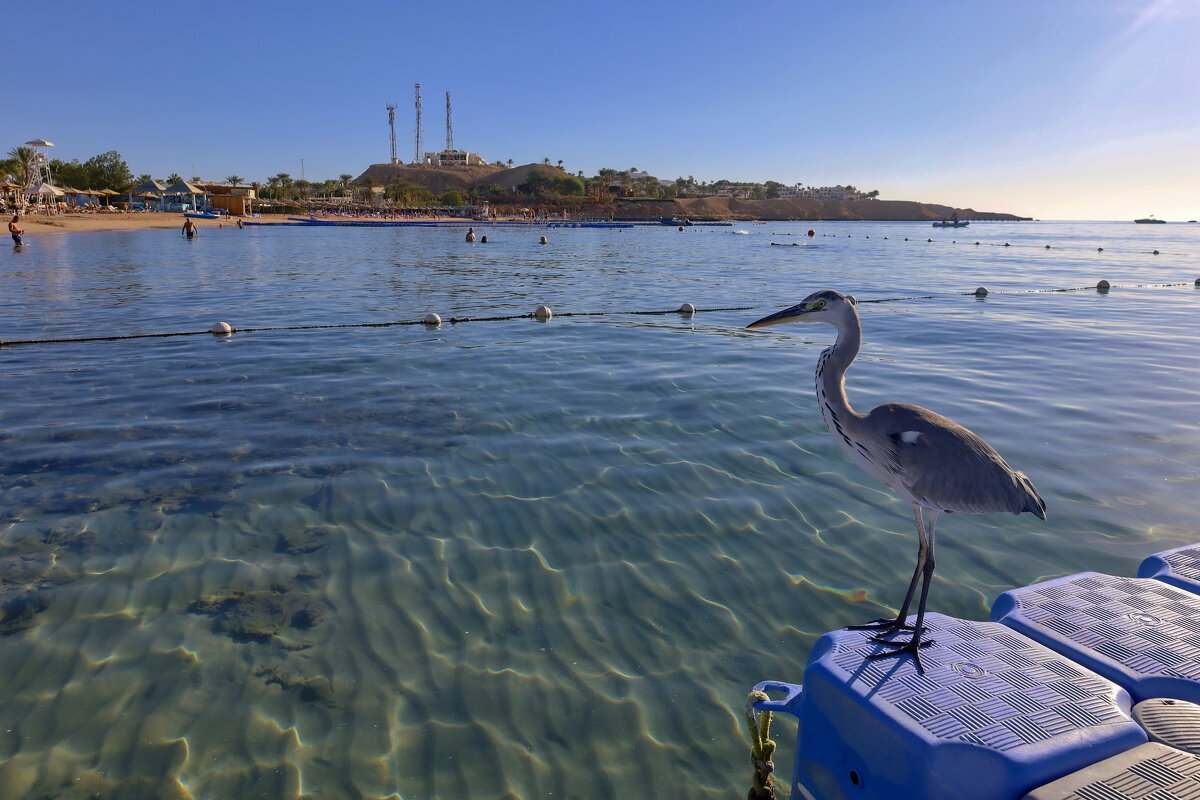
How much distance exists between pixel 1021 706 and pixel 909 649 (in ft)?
1.86

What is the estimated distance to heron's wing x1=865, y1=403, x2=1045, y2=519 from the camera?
348 centimetres

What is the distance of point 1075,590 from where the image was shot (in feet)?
11.9

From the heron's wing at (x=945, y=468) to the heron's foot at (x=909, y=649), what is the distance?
71cm

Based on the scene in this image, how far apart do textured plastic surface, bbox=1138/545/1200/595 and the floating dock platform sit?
24 cm

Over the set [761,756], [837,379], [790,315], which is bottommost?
[761,756]

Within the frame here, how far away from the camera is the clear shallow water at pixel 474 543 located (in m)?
4.02

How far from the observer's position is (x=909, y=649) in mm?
3156

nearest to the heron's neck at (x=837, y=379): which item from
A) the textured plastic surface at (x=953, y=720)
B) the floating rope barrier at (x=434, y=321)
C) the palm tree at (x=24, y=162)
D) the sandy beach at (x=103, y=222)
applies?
the textured plastic surface at (x=953, y=720)

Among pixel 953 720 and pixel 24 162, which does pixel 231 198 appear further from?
pixel 953 720

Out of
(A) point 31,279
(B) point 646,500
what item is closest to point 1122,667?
(B) point 646,500

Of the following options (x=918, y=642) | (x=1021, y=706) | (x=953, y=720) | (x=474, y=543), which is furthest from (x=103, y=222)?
(x=1021, y=706)

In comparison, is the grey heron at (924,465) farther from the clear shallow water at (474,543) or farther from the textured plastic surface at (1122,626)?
the clear shallow water at (474,543)

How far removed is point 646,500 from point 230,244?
57.1 metres

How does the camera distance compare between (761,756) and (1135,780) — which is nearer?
(1135,780)
